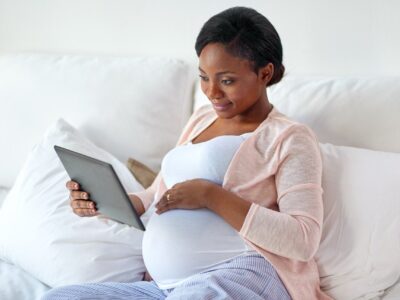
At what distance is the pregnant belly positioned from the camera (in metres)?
1.46

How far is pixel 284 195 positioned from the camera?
144cm

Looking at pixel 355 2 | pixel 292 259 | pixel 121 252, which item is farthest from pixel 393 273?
pixel 355 2

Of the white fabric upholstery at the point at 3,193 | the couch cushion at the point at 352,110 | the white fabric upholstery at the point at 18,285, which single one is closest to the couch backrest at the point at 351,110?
the couch cushion at the point at 352,110

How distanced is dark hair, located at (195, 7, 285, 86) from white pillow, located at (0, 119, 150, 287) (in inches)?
21.3

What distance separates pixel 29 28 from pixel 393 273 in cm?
163

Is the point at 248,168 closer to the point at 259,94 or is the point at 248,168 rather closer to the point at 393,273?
the point at 259,94

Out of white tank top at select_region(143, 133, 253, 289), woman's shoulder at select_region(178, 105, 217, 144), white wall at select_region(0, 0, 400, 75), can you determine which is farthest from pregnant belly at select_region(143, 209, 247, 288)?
white wall at select_region(0, 0, 400, 75)

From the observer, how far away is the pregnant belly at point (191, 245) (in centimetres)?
146

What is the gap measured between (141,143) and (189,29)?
42 centimetres

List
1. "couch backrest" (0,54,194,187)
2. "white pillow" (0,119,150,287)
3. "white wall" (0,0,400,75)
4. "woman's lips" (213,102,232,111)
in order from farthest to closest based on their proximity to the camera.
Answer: "couch backrest" (0,54,194,187) → "white wall" (0,0,400,75) → "white pillow" (0,119,150,287) → "woman's lips" (213,102,232,111)

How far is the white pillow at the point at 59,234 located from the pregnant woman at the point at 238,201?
0.45 ft

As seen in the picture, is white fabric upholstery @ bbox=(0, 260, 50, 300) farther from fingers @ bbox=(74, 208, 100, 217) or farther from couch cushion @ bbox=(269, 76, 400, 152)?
couch cushion @ bbox=(269, 76, 400, 152)

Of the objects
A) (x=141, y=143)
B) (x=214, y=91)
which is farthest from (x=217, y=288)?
(x=141, y=143)

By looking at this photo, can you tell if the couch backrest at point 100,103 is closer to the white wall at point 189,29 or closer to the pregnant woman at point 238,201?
the white wall at point 189,29
